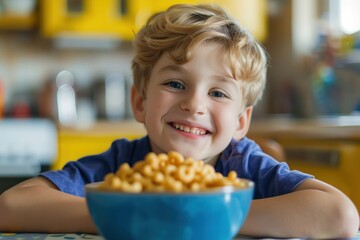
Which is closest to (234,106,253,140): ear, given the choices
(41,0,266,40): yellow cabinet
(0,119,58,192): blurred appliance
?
(0,119,58,192): blurred appliance

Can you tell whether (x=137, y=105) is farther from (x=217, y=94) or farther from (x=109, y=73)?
(x=109, y=73)

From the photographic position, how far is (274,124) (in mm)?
3146

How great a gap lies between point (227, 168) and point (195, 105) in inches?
7.3

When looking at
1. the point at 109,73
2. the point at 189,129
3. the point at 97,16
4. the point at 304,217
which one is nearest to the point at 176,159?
the point at 304,217

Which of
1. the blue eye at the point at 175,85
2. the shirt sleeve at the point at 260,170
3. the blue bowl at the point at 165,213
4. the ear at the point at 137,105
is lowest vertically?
the shirt sleeve at the point at 260,170

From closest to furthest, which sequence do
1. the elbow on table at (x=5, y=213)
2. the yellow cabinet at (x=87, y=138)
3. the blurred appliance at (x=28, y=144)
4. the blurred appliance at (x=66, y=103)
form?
the elbow on table at (x=5, y=213) < the yellow cabinet at (x=87, y=138) < the blurred appliance at (x=28, y=144) < the blurred appliance at (x=66, y=103)

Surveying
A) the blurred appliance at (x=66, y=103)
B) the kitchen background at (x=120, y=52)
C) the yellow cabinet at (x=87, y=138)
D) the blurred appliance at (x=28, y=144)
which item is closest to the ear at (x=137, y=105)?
the yellow cabinet at (x=87, y=138)

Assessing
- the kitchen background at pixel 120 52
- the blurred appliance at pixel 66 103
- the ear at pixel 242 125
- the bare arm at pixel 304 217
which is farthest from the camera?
the blurred appliance at pixel 66 103

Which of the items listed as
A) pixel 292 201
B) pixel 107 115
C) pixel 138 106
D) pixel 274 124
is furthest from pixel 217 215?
pixel 107 115

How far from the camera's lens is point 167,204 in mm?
642

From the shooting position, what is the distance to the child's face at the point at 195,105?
109 centimetres

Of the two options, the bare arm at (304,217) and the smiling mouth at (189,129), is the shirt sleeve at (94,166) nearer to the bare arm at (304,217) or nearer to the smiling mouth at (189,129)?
the smiling mouth at (189,129)

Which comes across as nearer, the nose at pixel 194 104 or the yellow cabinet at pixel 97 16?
the nose at pixel 194 104

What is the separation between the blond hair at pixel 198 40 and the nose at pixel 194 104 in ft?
0.23
